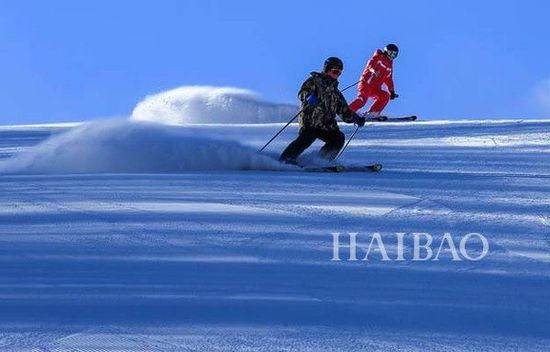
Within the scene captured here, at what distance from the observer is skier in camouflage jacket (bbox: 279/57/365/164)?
11.5 meters

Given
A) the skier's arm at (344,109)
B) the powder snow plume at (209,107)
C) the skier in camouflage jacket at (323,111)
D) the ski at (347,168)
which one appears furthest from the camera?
the powder snow plume at (209,107)

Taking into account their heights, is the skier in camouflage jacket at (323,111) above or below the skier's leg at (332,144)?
above

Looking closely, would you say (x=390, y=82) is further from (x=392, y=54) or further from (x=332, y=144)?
(x=332, y=144)

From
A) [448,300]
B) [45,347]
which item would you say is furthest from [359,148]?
[45,347]

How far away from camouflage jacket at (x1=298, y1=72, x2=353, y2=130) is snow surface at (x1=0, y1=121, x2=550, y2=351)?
58cm

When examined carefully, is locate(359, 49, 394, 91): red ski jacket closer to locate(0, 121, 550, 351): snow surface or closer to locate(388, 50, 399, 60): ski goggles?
locate(388, 50, 399, 60): ski goggles

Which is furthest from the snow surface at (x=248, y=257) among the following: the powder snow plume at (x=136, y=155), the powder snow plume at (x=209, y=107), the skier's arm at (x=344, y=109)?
the powder snow plume at (x=209, y=107)

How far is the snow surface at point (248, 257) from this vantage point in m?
4.84

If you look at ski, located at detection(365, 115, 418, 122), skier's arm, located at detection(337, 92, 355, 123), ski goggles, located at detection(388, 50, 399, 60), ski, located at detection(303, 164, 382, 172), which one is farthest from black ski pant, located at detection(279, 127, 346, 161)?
ski, located at detection(365, 115, 418, 122)

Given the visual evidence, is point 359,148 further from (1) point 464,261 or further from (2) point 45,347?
(2) point 45,347

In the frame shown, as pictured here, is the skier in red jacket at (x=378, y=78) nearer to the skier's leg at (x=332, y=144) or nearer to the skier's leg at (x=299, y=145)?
the skier's leg at (x=332, y=144)

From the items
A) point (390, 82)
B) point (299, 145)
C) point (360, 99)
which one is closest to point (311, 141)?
point (299, 145)

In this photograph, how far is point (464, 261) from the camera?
626cm

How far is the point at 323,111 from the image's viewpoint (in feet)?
38.3
